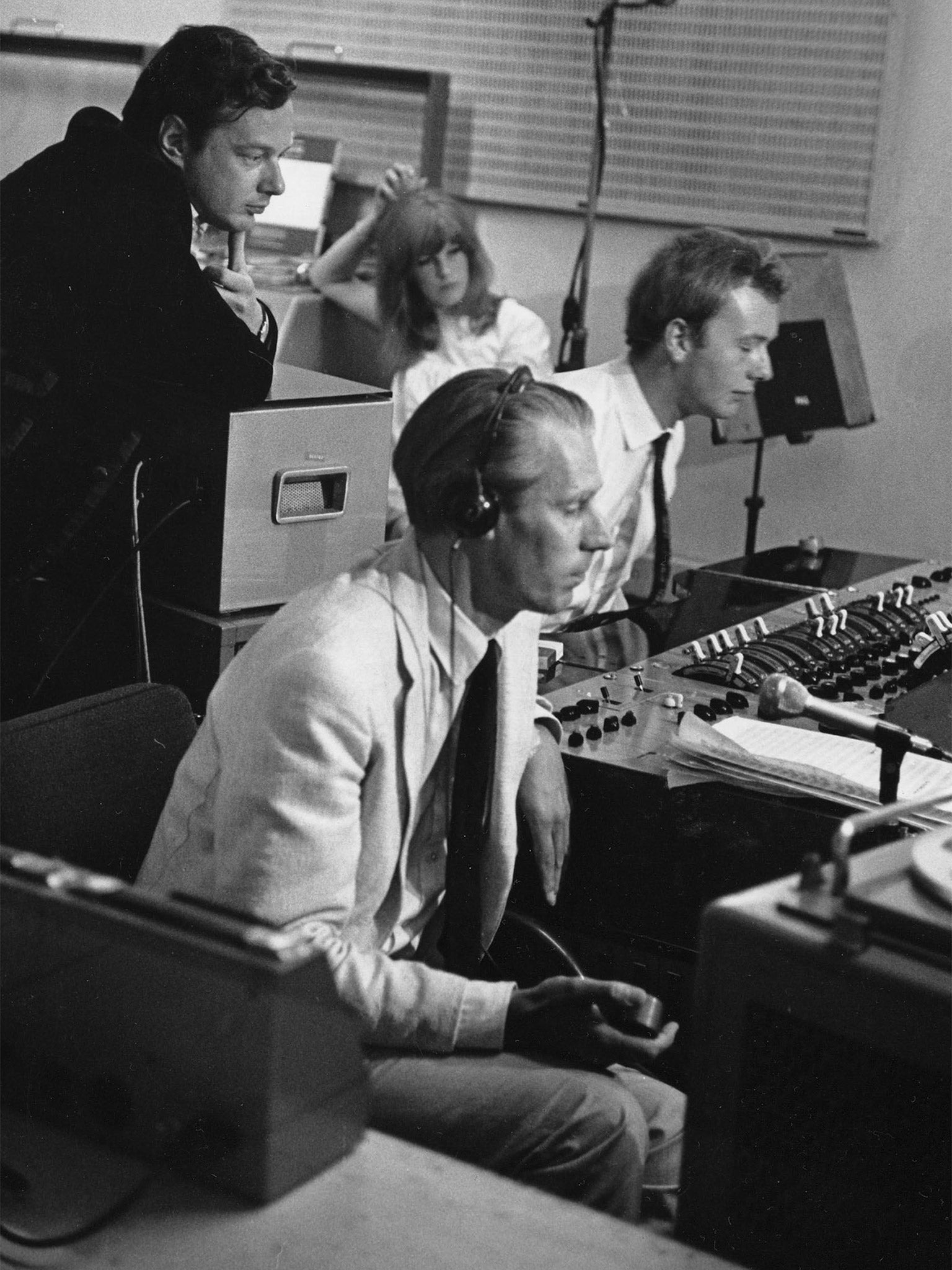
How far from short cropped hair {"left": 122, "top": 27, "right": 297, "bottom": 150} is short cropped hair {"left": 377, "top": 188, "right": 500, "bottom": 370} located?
230cm

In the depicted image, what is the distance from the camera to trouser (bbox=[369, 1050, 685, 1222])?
1167 millimetres

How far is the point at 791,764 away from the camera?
1584mm

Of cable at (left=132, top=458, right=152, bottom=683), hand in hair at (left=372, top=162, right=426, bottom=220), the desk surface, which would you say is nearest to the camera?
the desk surface

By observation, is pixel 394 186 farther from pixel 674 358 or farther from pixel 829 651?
pixel 829 651

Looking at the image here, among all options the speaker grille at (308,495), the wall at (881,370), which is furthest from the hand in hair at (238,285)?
the wall at (881,370)

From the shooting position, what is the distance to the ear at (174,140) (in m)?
1.25

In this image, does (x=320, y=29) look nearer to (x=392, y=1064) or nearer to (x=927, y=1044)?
(x=392, y=1064)

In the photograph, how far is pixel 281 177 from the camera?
1317 mm

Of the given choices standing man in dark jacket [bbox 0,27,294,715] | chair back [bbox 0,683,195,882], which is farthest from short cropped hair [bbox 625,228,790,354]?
chair back [bbox 0,683,195,882]

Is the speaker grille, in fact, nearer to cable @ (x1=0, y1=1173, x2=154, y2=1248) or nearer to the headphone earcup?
the headphone earcup

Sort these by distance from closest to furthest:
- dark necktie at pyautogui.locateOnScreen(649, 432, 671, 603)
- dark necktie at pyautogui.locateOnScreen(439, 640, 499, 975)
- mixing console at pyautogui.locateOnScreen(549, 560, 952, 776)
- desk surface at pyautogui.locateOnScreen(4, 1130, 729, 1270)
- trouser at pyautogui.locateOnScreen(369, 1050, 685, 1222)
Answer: desk surface at pyautogui.locateOnScreen(4, 1130, 729, 1270)
trouser at pyautogui.locateOnScreen(369, 1050, 685, 1222)
dark necktie at pyautogui.locateOnScreen(439, 640, 499, 975)
mixing console at pyautogui.locateOnScreen(549, 560, 952, 776)
dark necktie at pyautogui.locateOnScreen(649, 432, 671, 603)

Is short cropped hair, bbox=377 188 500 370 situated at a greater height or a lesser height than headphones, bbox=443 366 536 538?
greater

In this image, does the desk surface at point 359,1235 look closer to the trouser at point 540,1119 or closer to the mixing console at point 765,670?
the trouser at point 540,1119

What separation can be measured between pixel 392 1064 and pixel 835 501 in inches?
107
